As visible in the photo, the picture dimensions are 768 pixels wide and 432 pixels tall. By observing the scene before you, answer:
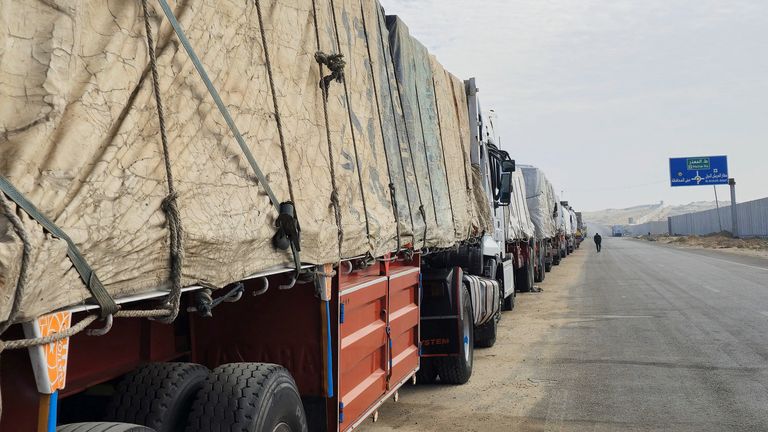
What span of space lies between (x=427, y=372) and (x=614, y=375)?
81.9 inches

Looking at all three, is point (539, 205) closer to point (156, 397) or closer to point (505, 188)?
point (505, 188)

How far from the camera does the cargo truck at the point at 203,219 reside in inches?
77.0

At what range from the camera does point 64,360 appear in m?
2.05

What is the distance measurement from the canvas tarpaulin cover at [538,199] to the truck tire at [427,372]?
15.8 metres

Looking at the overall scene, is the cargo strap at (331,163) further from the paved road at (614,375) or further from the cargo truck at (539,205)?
the cargo truck at (539,205)

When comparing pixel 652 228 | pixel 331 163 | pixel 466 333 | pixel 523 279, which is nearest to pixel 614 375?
pixel 466 333

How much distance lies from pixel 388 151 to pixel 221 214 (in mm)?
2858

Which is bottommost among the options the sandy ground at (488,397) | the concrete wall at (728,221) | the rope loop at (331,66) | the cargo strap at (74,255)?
the sandy ground at (488,397)

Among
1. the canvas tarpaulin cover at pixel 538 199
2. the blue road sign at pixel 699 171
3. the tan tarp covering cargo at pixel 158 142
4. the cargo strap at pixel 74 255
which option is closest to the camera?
the cargo strap at pixel 74 255

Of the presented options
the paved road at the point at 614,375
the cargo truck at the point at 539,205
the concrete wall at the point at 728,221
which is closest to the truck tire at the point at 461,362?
the paved road at the point at 614,375

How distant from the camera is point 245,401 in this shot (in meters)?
3.06

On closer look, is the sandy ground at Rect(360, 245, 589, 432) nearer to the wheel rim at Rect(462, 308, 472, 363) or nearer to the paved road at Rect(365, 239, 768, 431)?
the paved road at Rect(365, 239, 768, 431)

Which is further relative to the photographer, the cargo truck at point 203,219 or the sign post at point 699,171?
the sign post at point 699,171

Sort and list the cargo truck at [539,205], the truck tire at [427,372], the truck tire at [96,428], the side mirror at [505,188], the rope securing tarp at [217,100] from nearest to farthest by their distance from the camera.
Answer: the truck tire at [96,428], the rope securing tarp at [217,100], the truck tire at [427,372], the side mirror at [505,188], the cargo truck at [539,205]
